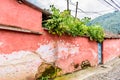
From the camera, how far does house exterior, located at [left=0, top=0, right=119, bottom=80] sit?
7582 mm

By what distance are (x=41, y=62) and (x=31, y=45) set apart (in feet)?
3.84

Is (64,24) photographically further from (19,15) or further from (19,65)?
(19,65)

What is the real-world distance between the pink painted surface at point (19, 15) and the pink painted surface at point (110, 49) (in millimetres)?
10436

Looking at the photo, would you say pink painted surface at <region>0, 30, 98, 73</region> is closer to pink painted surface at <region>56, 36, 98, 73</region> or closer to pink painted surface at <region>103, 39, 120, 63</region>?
pink painted surface at <region>56, 36, 98, 73</region>

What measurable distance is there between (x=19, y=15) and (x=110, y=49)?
13757 millimetres

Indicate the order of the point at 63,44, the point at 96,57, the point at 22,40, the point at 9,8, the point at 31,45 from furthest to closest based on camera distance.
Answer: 1. the point at 96,57
2. the point at 63,44
3. the point at 31,45
4. the point at 22,40
5. the point at 9,8

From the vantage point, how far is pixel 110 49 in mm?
20359

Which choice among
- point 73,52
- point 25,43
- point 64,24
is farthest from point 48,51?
point 73,52

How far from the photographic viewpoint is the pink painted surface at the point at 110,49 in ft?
61.4

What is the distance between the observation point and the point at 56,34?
35.4 ft

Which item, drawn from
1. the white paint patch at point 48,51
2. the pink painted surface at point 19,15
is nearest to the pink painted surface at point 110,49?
the white paint patch at point 48,51

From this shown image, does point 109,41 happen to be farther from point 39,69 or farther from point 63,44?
point 39,69

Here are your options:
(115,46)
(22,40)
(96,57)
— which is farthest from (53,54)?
(115,46)

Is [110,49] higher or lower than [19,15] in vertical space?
lower
